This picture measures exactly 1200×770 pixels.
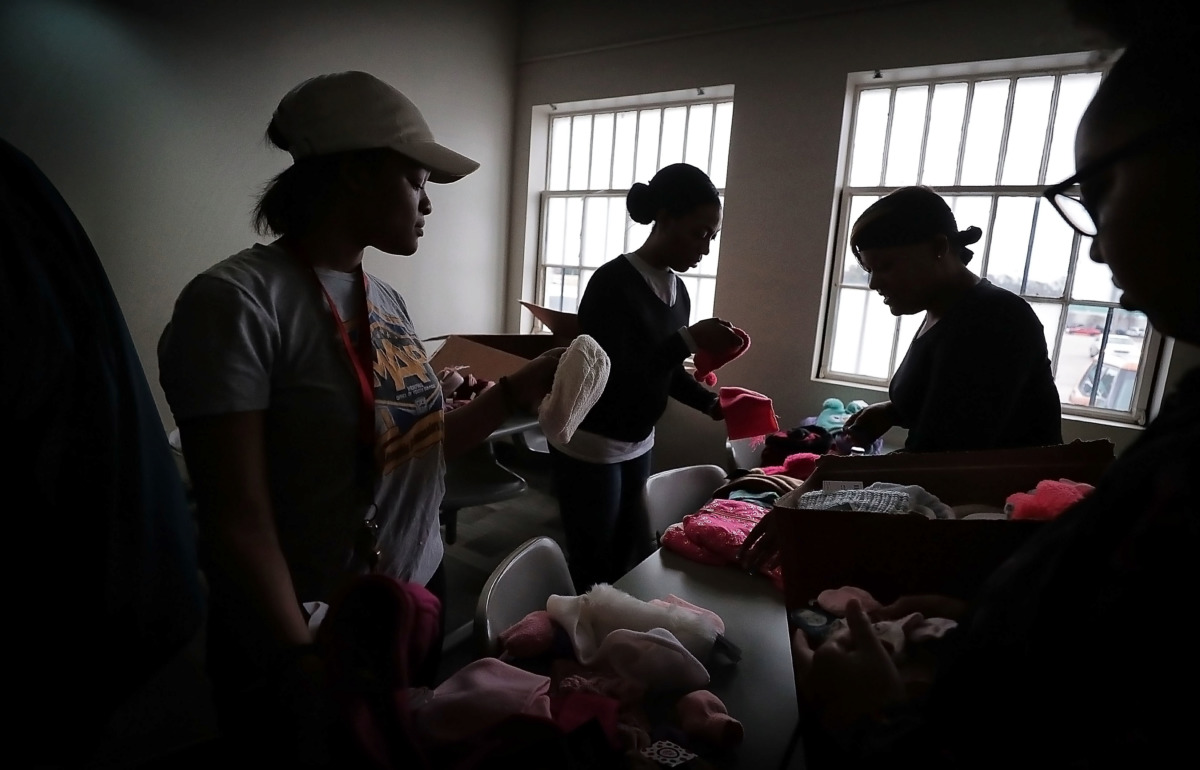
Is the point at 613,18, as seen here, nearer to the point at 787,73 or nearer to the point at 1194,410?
the point at 787,73

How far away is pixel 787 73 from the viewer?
3553 millimetres

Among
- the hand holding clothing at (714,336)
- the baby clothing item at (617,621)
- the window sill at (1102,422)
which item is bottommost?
the baby clothing item at (617,621)

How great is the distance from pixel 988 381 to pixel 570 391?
93 cm

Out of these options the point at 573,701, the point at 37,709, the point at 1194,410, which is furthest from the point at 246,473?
the point at 1194,410

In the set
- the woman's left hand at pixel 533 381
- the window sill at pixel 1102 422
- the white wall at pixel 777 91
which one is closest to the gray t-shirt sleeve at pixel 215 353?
the woman's left hand at pixel 533 381

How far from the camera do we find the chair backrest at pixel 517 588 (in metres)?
1.15

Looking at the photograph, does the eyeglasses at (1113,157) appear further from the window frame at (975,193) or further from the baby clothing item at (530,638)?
the window frame at (975,193)

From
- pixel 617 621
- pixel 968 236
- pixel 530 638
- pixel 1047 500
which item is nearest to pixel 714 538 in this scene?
pixel 617 621

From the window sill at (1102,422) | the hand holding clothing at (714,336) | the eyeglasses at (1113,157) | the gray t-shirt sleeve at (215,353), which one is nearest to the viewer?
the eyeglasses at (1113,157)

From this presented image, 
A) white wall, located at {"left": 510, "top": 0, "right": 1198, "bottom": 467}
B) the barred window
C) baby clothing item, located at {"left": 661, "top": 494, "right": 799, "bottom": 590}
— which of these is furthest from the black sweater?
the barred window

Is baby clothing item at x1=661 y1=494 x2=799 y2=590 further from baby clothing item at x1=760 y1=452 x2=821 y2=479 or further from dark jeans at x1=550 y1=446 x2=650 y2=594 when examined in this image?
baby clothing item at x1=760 y1=452 x2=821 y2=479

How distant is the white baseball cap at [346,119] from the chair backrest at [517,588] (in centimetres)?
80

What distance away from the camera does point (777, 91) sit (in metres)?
3.60

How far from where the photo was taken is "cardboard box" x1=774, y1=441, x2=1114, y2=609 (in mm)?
900
